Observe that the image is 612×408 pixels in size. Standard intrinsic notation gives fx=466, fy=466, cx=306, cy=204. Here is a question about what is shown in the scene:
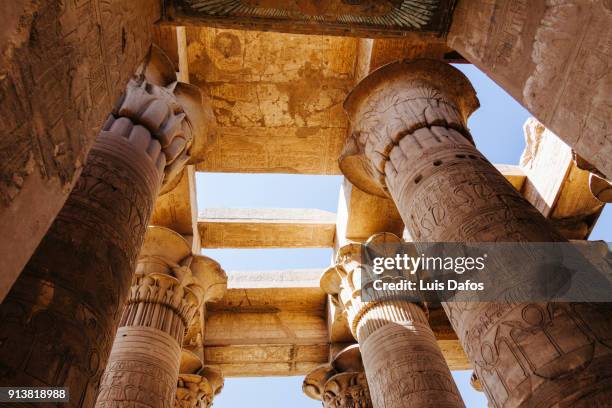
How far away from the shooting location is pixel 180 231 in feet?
23.2

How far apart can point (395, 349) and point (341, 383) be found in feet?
7.64

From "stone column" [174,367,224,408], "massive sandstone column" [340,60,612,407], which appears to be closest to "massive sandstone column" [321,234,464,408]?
"massive sandstone column" [340,60,612,407]

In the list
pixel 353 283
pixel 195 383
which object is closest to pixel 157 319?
pixel 195 383

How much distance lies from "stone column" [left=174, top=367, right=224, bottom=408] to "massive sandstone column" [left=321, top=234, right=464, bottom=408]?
8.08 feet

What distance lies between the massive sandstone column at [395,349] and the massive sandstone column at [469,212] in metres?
1.46

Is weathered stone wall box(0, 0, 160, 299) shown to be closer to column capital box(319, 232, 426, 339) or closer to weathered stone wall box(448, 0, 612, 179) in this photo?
weathered stone wall box(448, 0, 612, 179)

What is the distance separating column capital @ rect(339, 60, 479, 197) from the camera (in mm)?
4453

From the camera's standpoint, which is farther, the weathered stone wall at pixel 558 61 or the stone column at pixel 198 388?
the stone column at pixel 198 388

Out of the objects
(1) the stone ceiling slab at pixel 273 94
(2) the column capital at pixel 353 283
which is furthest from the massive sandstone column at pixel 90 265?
(2) the column capital at pixel 353 283

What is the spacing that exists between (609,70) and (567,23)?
344mm

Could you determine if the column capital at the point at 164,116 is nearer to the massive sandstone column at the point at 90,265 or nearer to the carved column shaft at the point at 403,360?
the massive sandstone column at the point at 90,265

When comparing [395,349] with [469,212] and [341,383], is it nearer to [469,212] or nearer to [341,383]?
[341,383]

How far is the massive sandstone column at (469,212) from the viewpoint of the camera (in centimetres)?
226
